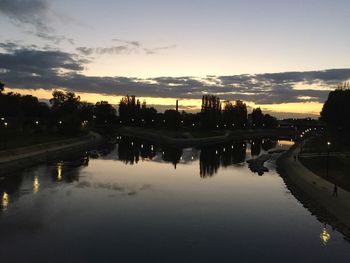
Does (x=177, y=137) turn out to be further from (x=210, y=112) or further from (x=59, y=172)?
(x=59, y=172)

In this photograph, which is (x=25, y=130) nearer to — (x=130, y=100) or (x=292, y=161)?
(x=292, y=161)

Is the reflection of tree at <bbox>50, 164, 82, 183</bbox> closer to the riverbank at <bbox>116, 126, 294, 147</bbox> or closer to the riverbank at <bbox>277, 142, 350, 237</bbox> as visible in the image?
the riverbank at <bbox>277, 142, 350, 237</bbox>

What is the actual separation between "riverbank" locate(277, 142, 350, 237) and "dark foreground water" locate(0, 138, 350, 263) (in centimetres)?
88

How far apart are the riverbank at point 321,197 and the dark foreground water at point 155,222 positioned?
0.88m

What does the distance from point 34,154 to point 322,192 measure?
4136cm

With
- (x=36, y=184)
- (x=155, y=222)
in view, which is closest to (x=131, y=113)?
(x=36, y=184)

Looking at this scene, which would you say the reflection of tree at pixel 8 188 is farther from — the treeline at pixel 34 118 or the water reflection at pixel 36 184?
the treeline at pixel 34 118

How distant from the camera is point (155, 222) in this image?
91.7 feet

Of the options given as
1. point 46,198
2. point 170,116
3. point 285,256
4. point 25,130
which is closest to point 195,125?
point 170,116

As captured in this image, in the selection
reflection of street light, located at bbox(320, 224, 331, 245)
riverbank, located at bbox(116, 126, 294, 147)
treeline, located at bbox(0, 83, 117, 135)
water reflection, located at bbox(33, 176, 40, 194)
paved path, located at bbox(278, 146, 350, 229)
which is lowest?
riverbank, located at bbox(116, 126, 294, 147)

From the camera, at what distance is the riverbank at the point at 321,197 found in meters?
28.8

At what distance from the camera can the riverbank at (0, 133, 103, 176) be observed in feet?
161

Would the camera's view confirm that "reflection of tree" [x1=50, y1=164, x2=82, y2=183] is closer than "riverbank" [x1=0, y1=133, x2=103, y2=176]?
Yes

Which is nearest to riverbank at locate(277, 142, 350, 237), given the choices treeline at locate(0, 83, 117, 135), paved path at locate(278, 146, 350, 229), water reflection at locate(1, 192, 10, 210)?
paved path at locate(278, 146, 350, 229)
